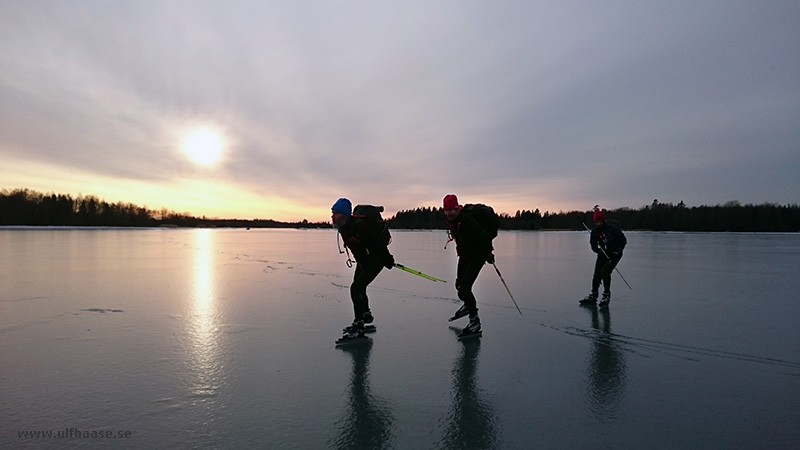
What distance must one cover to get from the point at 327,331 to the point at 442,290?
3.79 m

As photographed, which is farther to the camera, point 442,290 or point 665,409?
point 442,290

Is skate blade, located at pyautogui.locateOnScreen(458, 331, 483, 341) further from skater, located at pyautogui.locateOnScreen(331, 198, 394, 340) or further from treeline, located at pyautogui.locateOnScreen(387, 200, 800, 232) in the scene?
treeline, located at pyautogui.locateOnScreen(387, 200, 800, 232)

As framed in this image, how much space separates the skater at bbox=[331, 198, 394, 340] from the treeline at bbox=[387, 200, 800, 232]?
180 feet

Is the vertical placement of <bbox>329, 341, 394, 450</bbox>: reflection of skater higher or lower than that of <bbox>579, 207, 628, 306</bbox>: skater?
lower

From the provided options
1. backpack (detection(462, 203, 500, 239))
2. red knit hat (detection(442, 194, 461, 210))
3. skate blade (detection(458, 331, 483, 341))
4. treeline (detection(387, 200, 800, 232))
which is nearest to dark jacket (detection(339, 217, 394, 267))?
red knit hat (detection(442, 194, 461, 210))

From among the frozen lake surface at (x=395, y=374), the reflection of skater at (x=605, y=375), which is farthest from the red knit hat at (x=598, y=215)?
the reflection of skater at (x=605, y=375)

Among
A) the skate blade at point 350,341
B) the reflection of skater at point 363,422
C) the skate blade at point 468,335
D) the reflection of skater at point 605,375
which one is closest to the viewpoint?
the reflection of skater at point 363,422

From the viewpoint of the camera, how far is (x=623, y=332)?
513cm

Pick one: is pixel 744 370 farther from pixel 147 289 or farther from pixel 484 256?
pixel 147 289

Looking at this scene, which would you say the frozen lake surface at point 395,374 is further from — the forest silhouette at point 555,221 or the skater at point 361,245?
the forest silhouette at point 555,221

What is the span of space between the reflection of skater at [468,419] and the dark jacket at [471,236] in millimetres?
1765

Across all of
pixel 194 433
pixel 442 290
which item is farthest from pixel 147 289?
pixel 194 433

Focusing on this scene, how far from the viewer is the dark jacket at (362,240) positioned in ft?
16.3

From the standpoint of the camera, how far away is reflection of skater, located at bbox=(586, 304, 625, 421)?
301cm
